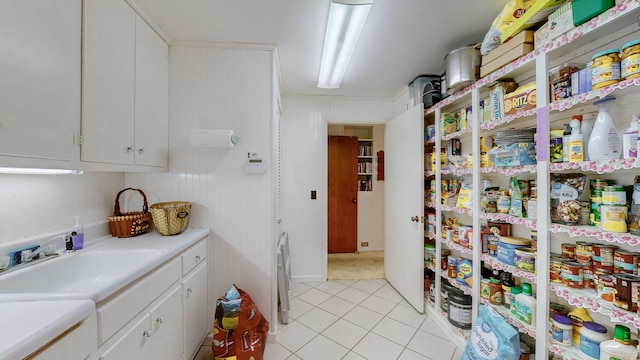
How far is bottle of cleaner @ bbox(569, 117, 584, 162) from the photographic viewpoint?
1215mm

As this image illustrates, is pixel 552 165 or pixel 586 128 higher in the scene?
pixel 586 128

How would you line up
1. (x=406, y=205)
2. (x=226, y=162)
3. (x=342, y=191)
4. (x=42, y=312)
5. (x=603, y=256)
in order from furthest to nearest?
(x=342, y=191), (x=406, y=205), (x=226, y=162), (x=603, y=256), (x=42, y=312)

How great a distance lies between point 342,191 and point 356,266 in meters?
1.30

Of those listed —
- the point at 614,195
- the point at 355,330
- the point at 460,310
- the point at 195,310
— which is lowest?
the point at 355,330

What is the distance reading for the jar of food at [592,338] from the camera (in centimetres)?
117

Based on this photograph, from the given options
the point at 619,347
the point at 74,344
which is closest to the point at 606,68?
the point at 619,347

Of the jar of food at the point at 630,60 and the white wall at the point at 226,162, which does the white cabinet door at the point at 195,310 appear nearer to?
the white wall at the point at 226,162

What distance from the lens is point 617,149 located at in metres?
1.11

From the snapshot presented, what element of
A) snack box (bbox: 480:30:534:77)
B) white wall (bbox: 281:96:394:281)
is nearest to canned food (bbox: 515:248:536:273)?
snack box (bbox: 480:30:534:77)

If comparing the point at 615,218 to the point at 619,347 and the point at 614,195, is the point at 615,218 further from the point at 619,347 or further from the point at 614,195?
the point at 619,347

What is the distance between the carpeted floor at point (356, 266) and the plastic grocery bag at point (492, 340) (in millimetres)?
1771

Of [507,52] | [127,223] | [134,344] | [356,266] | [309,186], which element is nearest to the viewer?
[134,344]

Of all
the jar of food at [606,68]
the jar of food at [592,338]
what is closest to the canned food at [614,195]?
the jar of food at [606,68]

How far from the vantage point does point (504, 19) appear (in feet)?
4.83
